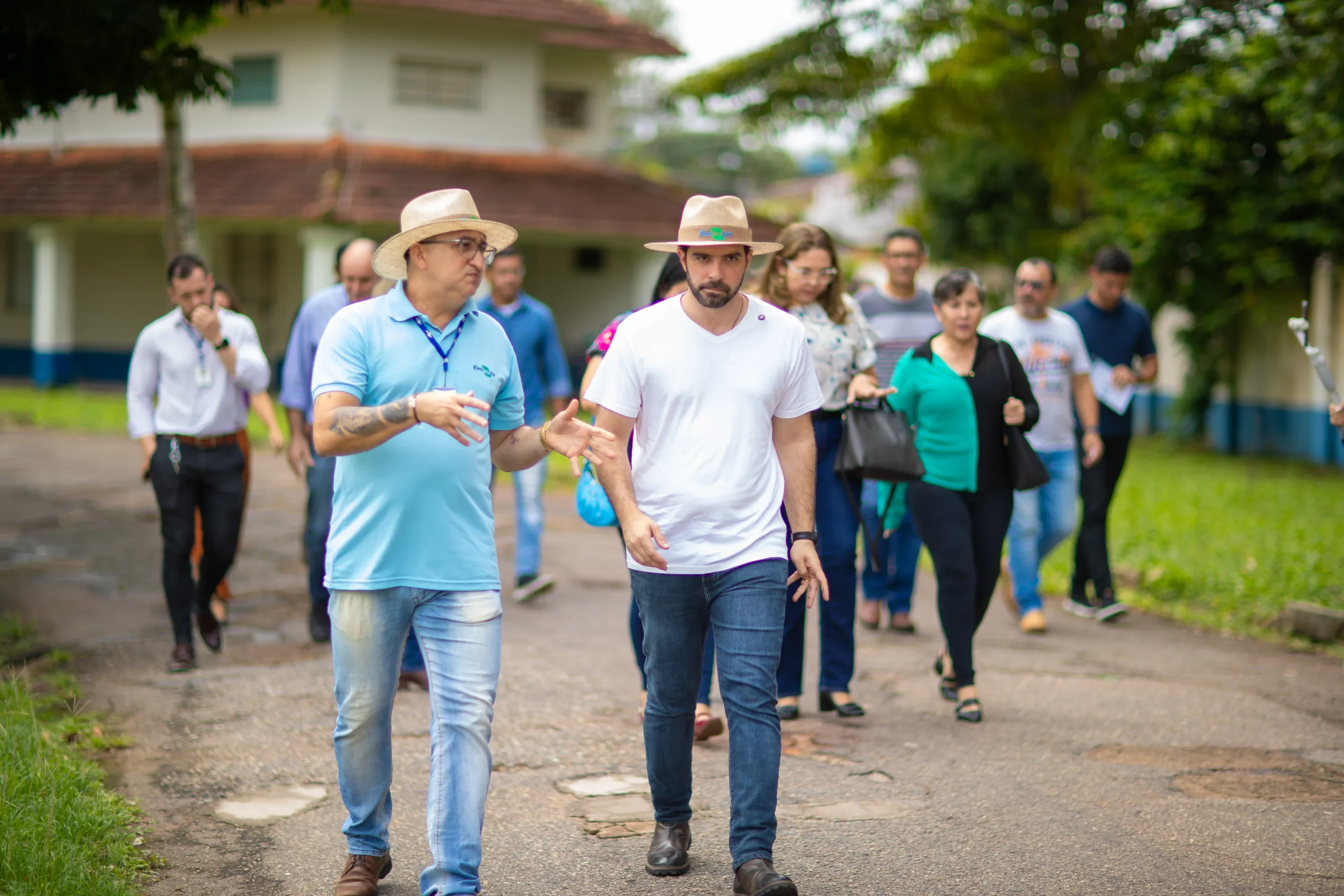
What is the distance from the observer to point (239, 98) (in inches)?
951

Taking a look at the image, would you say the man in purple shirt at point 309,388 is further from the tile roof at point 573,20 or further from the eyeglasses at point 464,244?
the tile roof at point 573,20

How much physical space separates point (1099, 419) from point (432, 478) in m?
5.93

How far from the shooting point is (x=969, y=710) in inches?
246

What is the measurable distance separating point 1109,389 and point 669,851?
548 centimetres

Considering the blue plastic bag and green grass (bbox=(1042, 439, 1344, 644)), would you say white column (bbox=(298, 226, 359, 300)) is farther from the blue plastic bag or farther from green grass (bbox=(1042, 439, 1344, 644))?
the blue plastic bag

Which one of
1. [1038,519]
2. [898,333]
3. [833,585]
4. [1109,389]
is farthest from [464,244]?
[1109,389]

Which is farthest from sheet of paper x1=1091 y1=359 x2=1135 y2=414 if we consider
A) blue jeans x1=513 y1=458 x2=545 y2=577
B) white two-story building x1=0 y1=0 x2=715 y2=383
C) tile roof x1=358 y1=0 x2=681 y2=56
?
tile roof x1=358 y1=0 x2=681 y2=56

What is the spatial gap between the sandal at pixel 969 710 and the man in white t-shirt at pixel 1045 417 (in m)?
1.99

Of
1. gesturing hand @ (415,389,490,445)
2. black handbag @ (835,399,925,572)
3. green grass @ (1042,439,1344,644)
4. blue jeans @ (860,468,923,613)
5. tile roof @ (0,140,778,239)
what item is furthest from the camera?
tile roof @ (0,140,778,239)

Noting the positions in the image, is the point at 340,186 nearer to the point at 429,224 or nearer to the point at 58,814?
the point at 58,814

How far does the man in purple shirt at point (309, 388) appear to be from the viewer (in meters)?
7.09

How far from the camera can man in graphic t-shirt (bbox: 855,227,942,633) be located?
25.7 feet

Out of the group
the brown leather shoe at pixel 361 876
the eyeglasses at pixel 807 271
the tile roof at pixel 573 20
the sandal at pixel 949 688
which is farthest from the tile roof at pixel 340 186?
the brown leather shoe at pixel 361 876

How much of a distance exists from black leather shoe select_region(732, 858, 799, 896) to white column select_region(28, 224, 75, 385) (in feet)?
78.3
